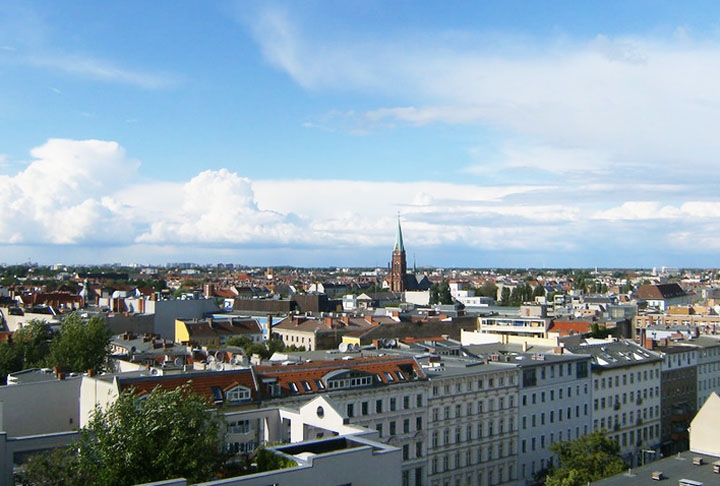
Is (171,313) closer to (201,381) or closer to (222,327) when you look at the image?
(222,327)

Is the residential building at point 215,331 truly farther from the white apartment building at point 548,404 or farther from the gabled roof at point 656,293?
the gabled roof at point 656,293

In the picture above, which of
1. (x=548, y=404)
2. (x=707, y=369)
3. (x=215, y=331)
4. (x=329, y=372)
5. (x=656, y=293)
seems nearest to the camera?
(x=329, y=372)

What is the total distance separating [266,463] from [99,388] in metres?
20.1

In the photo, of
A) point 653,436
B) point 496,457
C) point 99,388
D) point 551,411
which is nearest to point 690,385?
point 653,436

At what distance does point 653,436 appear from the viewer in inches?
2992

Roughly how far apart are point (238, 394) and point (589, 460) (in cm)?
2302

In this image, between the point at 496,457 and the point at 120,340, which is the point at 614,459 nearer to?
the point at 496,457

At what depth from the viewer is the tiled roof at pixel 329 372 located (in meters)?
50.4

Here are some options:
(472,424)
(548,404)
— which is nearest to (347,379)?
(472,424)

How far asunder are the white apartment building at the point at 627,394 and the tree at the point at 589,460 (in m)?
19.8

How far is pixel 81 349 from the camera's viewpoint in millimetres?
73188

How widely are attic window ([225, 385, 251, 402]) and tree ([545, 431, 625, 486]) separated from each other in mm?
19495

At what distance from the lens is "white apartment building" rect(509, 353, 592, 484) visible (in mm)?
62531

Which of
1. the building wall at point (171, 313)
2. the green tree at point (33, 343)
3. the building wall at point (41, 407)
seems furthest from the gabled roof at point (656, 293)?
the building wall at point (41, 407)
